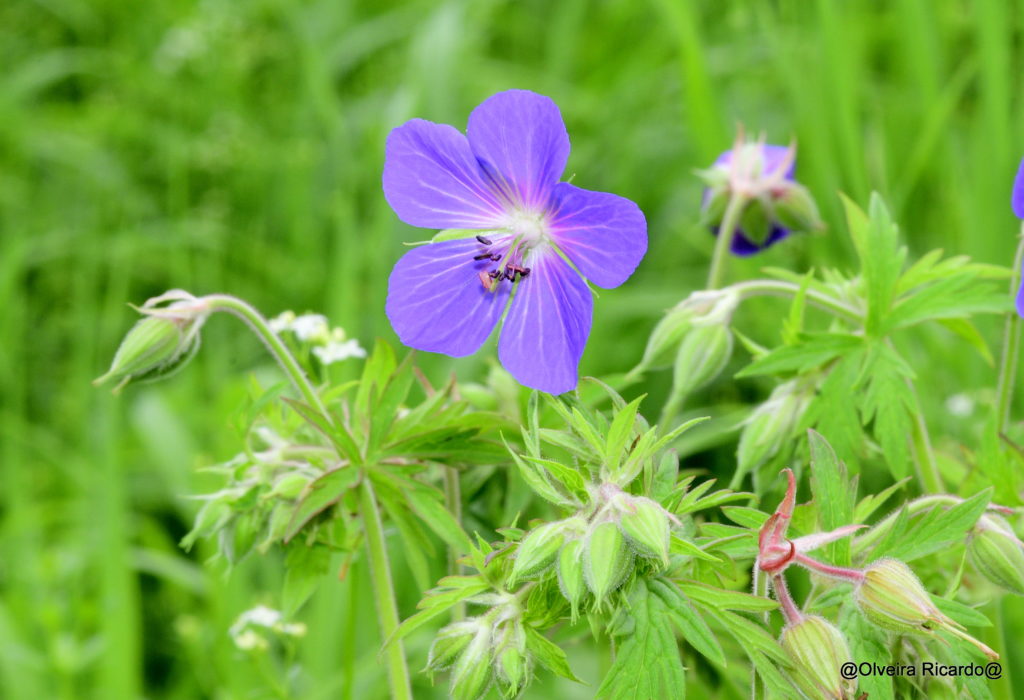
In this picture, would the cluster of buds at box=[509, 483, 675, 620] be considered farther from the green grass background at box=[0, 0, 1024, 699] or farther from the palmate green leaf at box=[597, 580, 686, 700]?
the green grass background at box=[0, 0, 1024, 699]

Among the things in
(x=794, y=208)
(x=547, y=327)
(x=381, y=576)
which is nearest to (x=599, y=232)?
(x=547, y=327)

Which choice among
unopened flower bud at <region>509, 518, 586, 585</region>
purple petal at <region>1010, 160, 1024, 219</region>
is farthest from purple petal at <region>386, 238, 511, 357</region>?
purple petal at <region>1010, 160, 1024, 219</region>

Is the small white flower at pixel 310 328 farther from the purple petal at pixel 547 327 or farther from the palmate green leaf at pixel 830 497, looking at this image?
the palmate green leaf at pixel 830 497

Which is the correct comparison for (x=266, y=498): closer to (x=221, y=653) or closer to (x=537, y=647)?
(x=537, y=647)

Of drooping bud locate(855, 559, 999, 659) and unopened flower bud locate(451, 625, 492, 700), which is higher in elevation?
drooping bud locate(855, 559, 999, 659)

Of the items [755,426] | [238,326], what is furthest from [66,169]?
[755,426]

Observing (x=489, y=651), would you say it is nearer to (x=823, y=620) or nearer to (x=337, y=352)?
(x=823, y=620)

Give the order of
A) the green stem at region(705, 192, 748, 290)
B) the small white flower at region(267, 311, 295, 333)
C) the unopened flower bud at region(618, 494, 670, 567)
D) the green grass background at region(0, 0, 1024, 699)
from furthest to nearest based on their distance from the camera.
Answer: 1. the green grass background at region(0, 0, 1024, 699)
2. the green stem at region(705, 192, 748, 290)
3. the small white flower at region(267, 311, 295, 333)
4. the unopened flower bud at region(618, 494, 670, 567)
